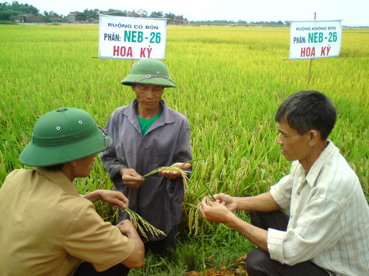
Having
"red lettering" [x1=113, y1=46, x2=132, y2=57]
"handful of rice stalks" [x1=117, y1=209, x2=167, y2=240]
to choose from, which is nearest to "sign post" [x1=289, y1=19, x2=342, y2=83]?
"red lettering" [x1=113, y1=46, x2=132, y2=57]

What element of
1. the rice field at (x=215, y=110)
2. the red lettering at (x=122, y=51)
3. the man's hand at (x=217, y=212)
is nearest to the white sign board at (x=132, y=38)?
the red lettering at (x=122, y=51)

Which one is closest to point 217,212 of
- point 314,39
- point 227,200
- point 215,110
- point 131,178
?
point 227,200

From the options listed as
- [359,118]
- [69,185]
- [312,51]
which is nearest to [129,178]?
[69,185]

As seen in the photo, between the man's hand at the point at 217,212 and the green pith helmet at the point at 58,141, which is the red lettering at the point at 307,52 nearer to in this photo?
the man's hand at the point at 217,212

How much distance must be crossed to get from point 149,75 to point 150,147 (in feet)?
1.34

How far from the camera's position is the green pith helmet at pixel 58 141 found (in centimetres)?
111

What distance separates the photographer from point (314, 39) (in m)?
5.12

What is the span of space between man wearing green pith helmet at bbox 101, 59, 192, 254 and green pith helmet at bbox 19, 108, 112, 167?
1.68 feet

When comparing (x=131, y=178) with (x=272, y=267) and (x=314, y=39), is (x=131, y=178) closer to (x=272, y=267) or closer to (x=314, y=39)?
(x=272, y=267)

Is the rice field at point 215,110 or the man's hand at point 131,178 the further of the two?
the rice field at point 215,110

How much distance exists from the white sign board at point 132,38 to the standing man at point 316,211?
10.1 feet

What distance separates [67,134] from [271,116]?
2784mm

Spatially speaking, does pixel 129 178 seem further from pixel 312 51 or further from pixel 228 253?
pixel 312 51

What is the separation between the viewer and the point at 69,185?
1181 mm
